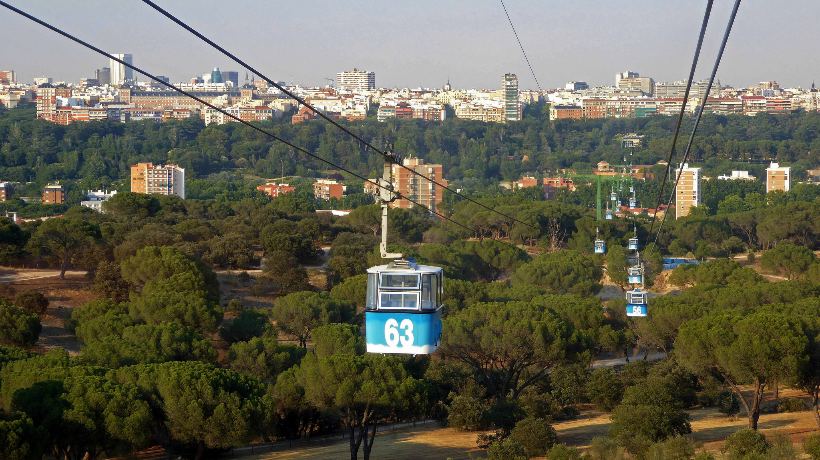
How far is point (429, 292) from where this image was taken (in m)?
12.8

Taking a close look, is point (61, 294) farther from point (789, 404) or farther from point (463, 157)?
point (463, 157)

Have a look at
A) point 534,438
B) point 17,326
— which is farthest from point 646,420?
point 17,326

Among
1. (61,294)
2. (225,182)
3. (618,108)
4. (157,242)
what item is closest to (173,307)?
(61,294)

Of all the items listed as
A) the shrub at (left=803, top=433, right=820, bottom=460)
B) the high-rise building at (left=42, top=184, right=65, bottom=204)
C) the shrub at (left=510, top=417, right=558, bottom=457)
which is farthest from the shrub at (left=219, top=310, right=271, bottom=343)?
the high-rise building at (left=42, top=184, right=65, bottom=204)

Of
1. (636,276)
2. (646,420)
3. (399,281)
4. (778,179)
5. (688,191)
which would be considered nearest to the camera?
(399,281)

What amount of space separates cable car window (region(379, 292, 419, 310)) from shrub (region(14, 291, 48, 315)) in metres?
26.1

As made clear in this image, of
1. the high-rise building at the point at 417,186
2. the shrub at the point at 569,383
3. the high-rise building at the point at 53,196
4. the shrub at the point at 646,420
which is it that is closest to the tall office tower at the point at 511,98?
the high-rise building at the point at 417,186

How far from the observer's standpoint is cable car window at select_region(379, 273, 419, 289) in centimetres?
1279

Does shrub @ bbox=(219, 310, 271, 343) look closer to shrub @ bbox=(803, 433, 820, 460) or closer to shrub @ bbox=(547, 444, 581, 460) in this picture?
shrub @ bbox=(547, 444, 581, 460)

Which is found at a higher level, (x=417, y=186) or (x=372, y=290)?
(x=417, y=186)

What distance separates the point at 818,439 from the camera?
22.4 meters

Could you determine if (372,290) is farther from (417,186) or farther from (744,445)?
(417,186)

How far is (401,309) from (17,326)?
22369 millimetres

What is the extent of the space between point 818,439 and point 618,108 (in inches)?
6814
